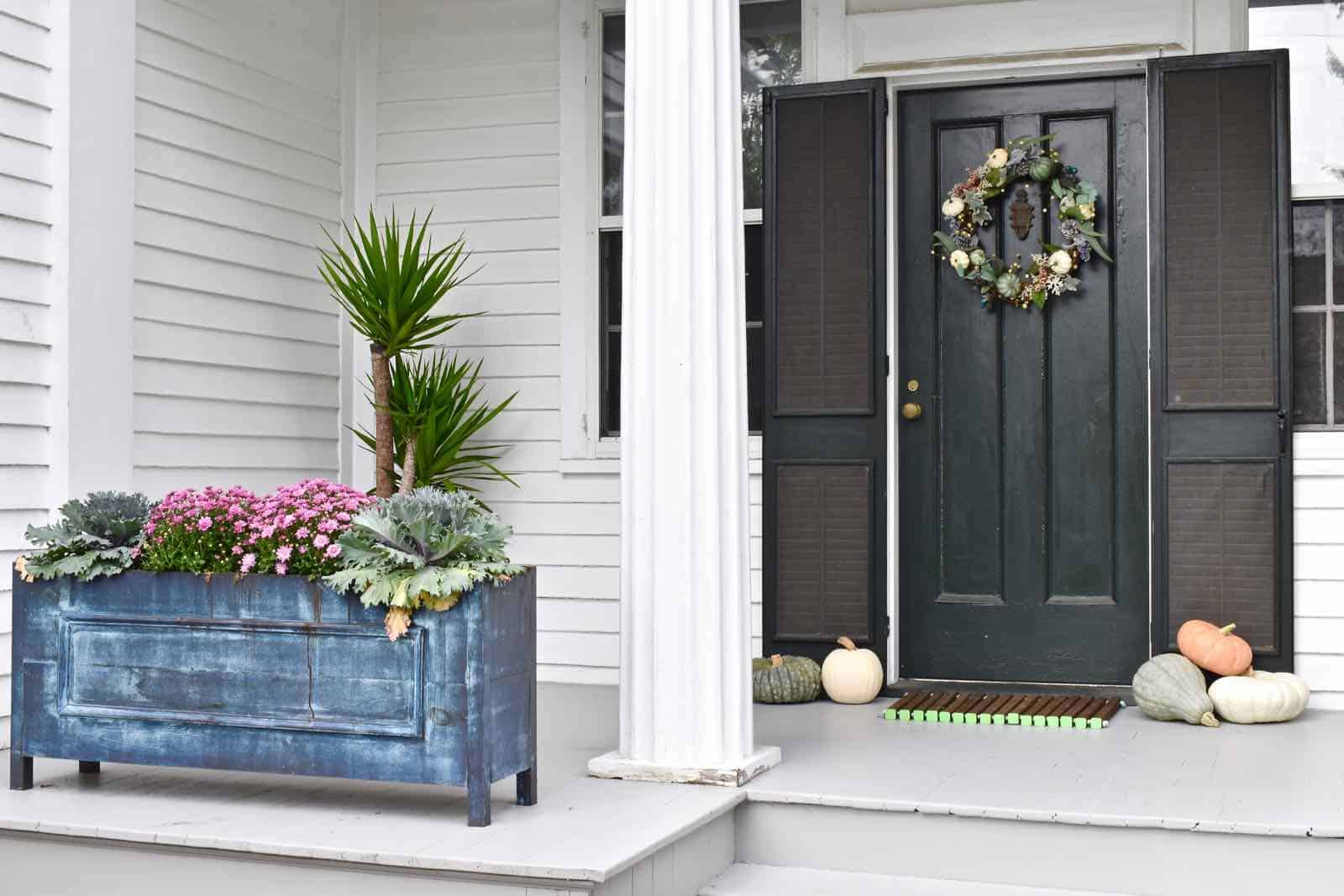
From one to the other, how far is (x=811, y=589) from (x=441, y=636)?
2.37 m

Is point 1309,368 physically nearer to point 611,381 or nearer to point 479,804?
point 611,381

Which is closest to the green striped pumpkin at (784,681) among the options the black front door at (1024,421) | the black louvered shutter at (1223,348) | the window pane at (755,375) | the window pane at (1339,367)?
the black front door at (1024,421)

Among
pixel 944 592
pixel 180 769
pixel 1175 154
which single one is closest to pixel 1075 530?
pixel 944 592

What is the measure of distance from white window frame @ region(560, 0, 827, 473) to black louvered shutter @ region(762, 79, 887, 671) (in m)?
0.69

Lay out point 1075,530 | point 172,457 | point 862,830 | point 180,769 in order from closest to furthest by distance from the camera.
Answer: point 862,830, point 180,769, point 172,457, point 1075,530

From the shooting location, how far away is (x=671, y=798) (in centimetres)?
363

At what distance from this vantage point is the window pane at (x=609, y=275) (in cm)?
584

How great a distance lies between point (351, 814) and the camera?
3430 millimetres

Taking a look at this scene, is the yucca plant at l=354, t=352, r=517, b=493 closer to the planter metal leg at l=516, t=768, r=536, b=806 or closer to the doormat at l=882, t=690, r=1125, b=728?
the doormat at l=882, t=690, r=1125, b=728

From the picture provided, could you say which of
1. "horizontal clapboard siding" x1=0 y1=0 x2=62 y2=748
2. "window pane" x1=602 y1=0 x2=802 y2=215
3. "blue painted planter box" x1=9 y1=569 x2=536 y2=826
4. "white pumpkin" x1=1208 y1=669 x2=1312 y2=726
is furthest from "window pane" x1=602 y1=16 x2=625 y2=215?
"white pumpkin" x1=1208 y1=669 x2=1312 y2=726

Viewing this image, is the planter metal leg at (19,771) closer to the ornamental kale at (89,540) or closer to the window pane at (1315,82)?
the ornamental kale at (89,540)

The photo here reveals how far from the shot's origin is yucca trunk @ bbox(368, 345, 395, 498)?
532 cm

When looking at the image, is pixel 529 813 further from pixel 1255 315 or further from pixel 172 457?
pixel 1255 315

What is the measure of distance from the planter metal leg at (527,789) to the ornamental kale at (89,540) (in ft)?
3.49
